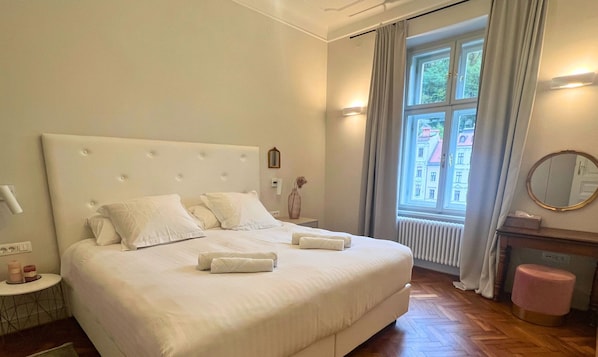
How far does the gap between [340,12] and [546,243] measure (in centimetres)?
320

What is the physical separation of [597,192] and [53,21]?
14.7 feet

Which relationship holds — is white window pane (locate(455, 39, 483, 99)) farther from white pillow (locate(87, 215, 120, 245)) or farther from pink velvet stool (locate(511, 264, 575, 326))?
white pillow (locate(87, 215, 120, 245))

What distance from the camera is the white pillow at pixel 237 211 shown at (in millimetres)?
2494

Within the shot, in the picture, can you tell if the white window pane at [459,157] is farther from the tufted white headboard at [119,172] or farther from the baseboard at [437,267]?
the tufted white headboard at [119,172]

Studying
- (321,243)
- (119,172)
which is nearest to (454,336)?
(321,243)

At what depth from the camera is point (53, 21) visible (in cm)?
198

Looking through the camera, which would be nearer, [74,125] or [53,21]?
[53,21]

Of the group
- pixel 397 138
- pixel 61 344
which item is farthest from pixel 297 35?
pixel 61 344

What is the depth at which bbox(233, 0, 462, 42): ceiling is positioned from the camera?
10.0 feet

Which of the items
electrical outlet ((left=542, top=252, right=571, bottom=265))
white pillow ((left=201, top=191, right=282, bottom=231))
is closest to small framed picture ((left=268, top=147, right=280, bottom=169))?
white pillow ((left=201, top=191, right=282, bottom=231))

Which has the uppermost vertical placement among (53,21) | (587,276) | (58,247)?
(53,21)

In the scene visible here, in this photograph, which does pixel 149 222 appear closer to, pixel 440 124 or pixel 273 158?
pixel 273 158

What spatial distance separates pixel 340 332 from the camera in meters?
1.55

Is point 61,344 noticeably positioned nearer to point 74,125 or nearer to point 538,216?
point 74,125
